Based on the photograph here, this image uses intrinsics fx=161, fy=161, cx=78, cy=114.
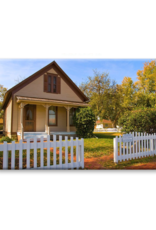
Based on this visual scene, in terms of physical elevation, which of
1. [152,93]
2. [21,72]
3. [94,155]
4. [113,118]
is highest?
[21,72]

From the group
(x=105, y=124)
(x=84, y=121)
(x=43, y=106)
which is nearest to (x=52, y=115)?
(x=43, y=106)

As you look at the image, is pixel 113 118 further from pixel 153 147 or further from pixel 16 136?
pixel 16 136

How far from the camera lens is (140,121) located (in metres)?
5.25

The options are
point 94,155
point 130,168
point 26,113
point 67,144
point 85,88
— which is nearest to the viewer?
point 67,144

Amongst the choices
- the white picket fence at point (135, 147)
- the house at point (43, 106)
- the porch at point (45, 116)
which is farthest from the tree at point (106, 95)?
the porch at point (45, 116)

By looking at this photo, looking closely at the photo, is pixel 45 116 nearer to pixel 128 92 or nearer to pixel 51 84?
pixel 51 84

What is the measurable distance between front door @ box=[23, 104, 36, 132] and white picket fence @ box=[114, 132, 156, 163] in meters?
5.01

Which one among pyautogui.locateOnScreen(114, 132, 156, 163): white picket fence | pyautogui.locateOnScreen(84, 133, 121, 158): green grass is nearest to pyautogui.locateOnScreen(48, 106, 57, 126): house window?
pyautogui.locateOnScreen(84, 133, 121, 158): green grass

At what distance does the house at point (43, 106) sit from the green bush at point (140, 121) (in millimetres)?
2410

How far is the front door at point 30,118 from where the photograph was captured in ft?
26.5

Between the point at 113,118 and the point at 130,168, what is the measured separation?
177 centimetres

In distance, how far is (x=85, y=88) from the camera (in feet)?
18.9

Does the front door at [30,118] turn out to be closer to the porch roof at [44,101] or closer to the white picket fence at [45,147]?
the porch roof at [44,101]

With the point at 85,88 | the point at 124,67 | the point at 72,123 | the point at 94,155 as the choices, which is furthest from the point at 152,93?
the point at 72,123
